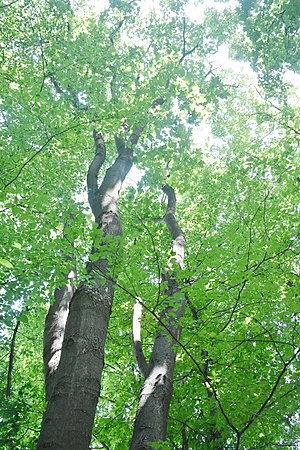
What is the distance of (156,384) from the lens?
4766mm

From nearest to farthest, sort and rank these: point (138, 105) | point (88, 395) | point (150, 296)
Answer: point (88, 395), point (150, 296), point (138, 105)

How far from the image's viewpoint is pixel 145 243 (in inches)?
231

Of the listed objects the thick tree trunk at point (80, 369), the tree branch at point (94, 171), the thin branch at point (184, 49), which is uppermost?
the thin branch at point (184, 49)

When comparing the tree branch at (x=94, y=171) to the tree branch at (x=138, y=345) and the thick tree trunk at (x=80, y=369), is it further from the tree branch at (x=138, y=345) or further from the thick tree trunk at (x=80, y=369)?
the tree branch at (x=138, y=345)

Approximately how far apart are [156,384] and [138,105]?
18.8ft

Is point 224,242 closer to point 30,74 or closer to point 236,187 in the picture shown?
point 236,187

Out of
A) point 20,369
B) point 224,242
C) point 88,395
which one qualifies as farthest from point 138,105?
point 20,369

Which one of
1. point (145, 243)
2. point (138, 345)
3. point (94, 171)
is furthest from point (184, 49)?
point (138, 345)

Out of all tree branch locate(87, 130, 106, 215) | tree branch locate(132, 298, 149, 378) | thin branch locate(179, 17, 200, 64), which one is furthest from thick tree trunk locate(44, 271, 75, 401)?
thin branch locate(179, 17, 200, 64)

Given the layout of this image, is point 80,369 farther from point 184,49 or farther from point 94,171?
point 184,49

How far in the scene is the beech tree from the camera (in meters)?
4.31

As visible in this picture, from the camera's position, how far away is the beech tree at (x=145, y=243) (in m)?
4.31

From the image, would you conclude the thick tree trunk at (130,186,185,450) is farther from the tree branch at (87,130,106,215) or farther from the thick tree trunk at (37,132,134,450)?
the tree branch at (87,130,106,215)

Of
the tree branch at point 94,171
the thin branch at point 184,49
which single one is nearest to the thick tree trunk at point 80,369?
the tree branch at point 94,171
